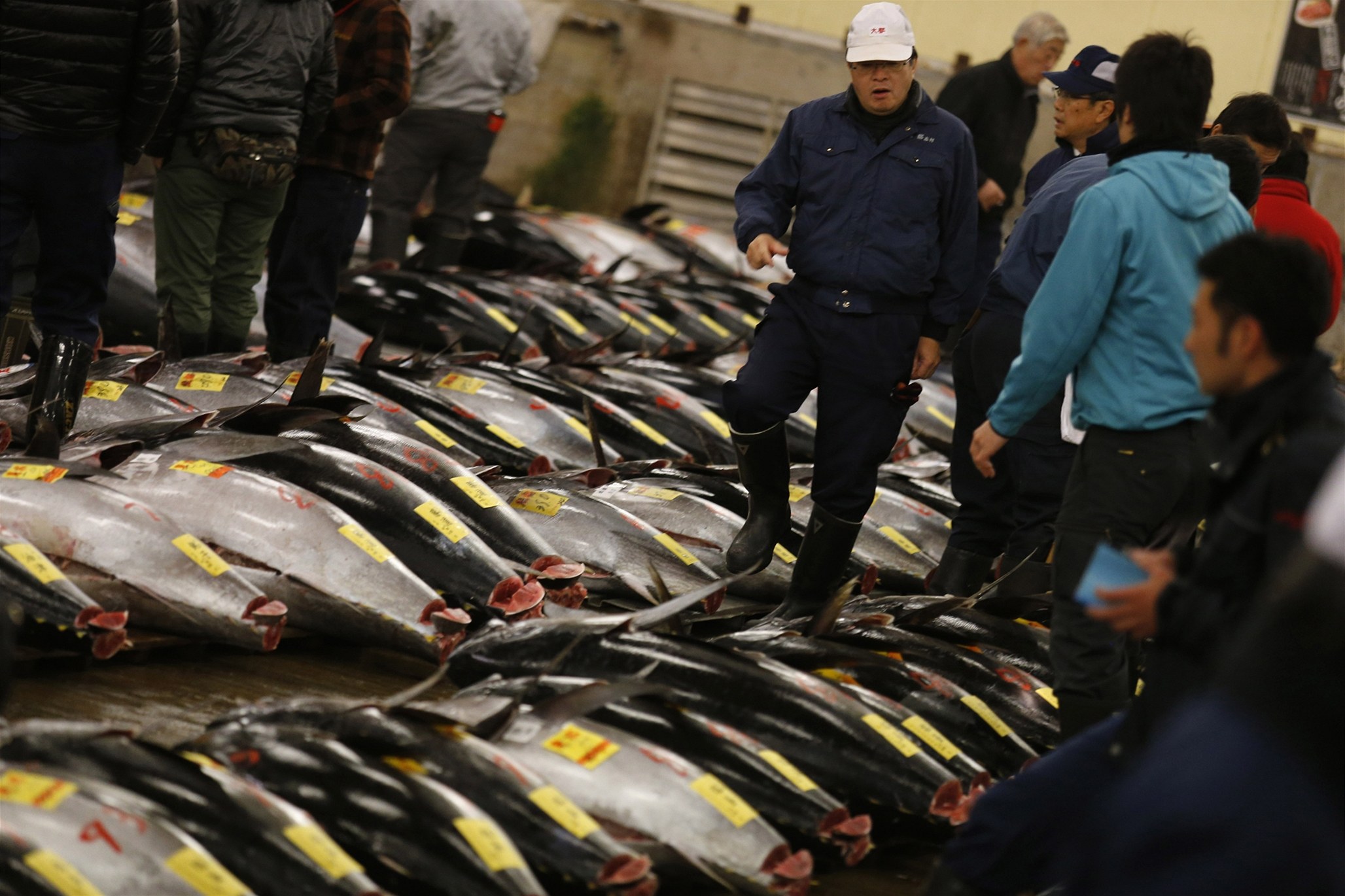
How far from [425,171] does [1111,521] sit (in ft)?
19.7

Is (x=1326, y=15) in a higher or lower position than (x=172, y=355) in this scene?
higher

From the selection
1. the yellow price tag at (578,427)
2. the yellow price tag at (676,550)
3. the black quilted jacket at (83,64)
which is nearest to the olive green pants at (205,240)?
the black quilted jacket at (83,64)

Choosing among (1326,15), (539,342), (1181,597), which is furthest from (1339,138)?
(1181,597)

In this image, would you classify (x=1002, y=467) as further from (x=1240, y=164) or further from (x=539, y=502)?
(x=539, y=502)

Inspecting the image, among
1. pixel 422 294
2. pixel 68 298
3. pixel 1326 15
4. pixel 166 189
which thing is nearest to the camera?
pixel 68 298

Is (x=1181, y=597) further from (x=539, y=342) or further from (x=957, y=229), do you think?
(x=539, y=342)

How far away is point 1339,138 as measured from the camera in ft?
47.3

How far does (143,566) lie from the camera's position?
152 inches

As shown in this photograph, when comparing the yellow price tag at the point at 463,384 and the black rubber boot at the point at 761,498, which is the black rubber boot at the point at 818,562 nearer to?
the black rubber boot at the point at 761,498

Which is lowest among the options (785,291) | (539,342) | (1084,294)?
(539,342)

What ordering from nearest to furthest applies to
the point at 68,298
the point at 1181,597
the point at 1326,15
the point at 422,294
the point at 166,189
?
1. the point at 1181,597
2. the point at 68,298
3. the point at 166,189
4. the point at 422,294
5. the point at 1326,15

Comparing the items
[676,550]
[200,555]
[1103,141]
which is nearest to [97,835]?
[200,555]

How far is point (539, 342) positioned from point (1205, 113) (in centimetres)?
453

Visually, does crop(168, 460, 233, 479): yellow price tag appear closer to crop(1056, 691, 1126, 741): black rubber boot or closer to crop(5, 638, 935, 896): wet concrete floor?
crop(5, 638, 935, 896): wet concrete floor
